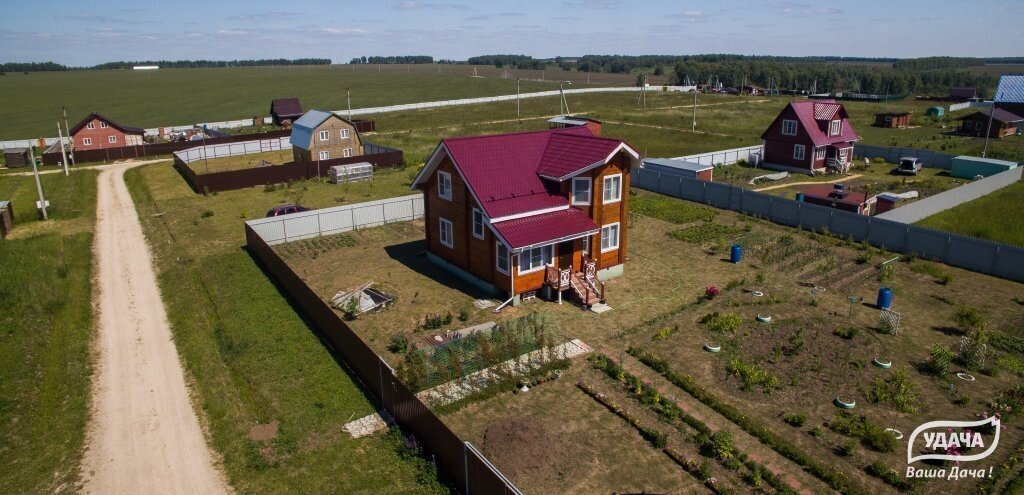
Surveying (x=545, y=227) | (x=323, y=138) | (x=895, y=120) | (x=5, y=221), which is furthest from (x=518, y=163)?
(x=895, y=120)

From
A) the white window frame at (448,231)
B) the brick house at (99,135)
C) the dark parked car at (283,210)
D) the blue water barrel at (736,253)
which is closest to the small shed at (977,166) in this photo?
the blue water barrel at (736,253)

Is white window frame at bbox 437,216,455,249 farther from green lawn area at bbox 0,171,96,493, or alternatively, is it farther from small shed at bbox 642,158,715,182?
small shed at bbox 642,158,715,182

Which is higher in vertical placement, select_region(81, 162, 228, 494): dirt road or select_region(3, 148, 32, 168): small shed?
select_region(3, 148, 32, 168): small shed

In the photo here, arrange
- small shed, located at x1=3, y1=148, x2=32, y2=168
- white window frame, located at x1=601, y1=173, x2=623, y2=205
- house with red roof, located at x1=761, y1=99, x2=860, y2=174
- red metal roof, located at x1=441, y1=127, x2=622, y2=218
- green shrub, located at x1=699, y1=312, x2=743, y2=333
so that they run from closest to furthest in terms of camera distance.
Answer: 1. green shrub, located at x1=699, y1=312, x2=743, y2=333
2. red metal roof, located at x1=441, y1=127, x2=622, y2=218
3. white window frame, located at x1=601, y1=173, x2=623, y2=205
4. house with red roof, located at x1=761, y1=99, x2=860, y2=174
5. small shed, located at x1=3, y1=148, x2=32, y2=168

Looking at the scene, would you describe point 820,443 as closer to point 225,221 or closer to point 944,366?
point 944,366

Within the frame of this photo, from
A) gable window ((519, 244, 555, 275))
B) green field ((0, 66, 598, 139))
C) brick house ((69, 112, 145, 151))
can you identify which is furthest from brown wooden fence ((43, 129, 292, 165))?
gable window ((519, 244, 555, 275))

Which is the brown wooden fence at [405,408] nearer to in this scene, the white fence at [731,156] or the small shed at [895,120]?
the white fence at [731,156]
